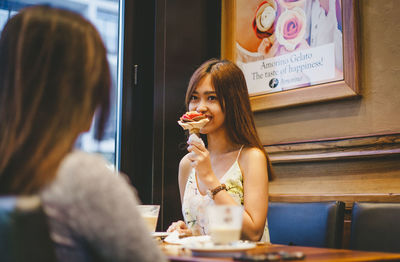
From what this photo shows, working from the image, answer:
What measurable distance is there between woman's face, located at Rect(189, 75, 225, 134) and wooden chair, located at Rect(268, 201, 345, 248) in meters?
0.49

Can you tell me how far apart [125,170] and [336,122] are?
127 centimetres

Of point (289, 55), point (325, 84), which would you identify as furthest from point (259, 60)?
point (325, 84)

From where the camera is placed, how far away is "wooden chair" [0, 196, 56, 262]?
2.22 feet

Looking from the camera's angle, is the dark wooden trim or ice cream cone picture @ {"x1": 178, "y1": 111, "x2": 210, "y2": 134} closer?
ice cream cone picture @ {"x1": 178, "y1": 111, "x2": 210, "y2": 134}

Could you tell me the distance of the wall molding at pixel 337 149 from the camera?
2138 millimetres

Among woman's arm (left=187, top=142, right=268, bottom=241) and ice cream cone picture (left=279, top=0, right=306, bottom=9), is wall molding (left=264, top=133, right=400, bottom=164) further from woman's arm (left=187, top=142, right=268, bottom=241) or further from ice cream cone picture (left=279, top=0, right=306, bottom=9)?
ice cream cone picture (left=279, top=0, right=306, bottom=9)

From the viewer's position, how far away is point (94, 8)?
2.80 meters

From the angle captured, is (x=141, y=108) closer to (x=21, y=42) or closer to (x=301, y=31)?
(x=301, y=31)

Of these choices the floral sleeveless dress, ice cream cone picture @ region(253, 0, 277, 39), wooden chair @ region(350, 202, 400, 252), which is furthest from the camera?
ice cream cone picture @ region(253, 0, 277, 39)

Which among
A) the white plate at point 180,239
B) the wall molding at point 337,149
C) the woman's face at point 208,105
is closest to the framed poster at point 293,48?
the wall molding at point 337,149

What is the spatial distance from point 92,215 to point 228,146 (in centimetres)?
154

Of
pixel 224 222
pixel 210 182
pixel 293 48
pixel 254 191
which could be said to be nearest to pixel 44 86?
pixel 224 222

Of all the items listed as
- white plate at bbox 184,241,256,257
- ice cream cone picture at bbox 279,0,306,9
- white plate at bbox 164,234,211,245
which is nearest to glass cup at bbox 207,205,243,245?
white plate at bbox 184,241,256,257

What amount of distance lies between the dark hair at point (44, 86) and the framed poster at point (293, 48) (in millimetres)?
1733
